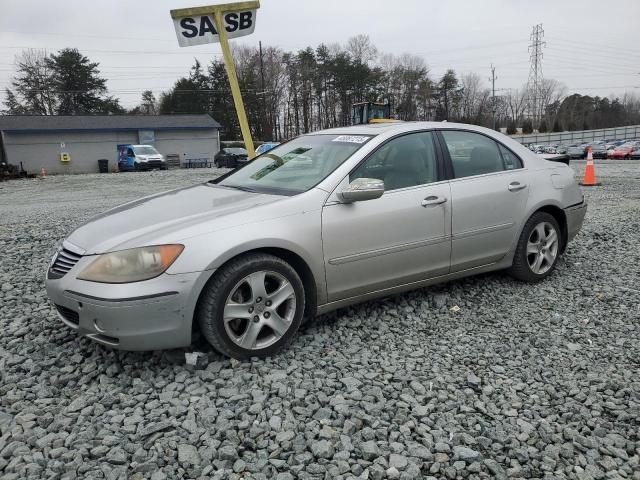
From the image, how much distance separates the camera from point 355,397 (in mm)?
2713

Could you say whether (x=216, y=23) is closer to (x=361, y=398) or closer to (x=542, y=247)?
(x=542, y=247)

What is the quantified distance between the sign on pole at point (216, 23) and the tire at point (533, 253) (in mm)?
2926

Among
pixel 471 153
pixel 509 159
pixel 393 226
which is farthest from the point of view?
pixel 509 159

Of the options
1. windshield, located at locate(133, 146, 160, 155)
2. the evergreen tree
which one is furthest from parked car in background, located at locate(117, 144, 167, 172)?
the evergreen tree

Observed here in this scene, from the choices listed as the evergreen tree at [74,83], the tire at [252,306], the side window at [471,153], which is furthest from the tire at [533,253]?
the evergreen tree at [74,83]

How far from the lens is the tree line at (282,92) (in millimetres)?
57531

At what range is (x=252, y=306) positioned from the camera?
Result: 3061 millimetres

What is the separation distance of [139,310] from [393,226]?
1738 millimetres

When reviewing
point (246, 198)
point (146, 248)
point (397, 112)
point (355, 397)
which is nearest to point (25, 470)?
point (146, 248)

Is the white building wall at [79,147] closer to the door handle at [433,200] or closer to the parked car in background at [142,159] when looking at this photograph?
the parked car in background at [142,159]

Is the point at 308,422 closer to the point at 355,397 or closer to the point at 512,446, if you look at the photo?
the point at 355,397

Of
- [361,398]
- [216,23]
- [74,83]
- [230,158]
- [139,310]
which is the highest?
[74,83]

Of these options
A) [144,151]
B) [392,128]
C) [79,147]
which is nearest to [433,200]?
[392,128]

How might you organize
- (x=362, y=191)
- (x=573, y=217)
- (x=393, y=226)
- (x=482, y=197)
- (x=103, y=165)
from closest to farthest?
1. (x=362, y=191)
2. (x=393, y=226)
3. (x=482, y=197)
4. (x=573, y=217)
5. (x=103, y=165)
